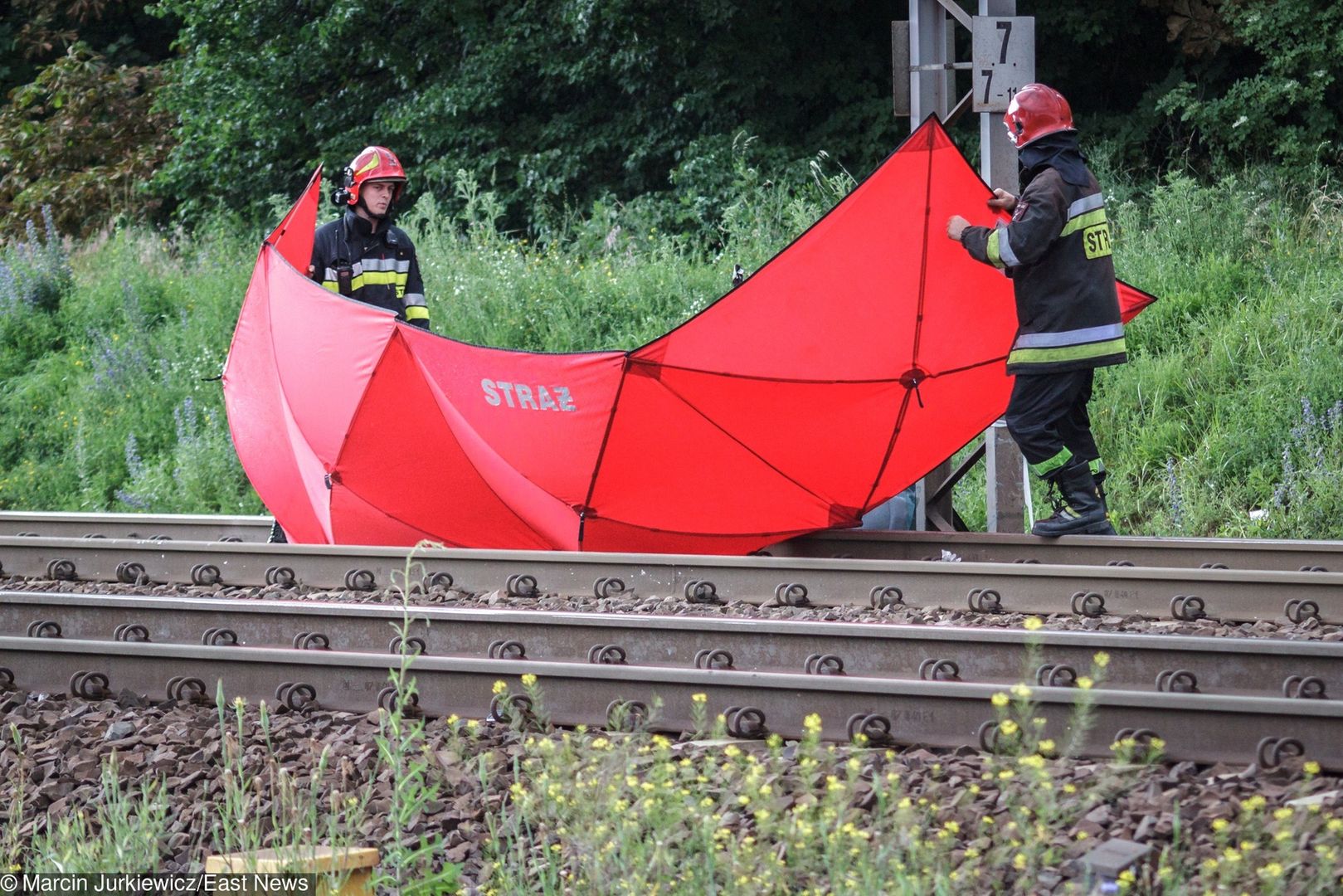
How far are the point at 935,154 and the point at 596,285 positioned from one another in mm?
5409

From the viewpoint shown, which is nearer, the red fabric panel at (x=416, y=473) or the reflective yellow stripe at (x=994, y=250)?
the reflective yellow stripe at (x=994, y=250)

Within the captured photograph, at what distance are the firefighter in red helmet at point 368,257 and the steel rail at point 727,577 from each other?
171 centimetres

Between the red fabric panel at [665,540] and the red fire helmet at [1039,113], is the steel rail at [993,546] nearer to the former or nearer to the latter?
the red fabric panel at [665,540]

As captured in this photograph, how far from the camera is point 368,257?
7426mm

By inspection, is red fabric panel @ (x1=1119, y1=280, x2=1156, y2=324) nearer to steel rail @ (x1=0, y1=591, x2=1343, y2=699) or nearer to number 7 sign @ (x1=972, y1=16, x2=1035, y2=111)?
number 7 sign @ (x1=972, y1=16, x2=1035, y2=111)

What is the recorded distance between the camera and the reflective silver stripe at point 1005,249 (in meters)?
5.68

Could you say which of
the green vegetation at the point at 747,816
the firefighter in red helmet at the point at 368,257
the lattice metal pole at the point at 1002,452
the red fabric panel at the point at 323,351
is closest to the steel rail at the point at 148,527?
the red fabric panel at the point at 323,351

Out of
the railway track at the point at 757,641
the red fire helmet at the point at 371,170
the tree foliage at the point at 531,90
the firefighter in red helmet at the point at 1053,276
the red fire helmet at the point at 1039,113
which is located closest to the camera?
the railway track at the point at 757,641

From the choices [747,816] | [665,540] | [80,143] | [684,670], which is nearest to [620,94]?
[80,143]

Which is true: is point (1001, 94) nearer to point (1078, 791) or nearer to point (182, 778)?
point (1078, 791)

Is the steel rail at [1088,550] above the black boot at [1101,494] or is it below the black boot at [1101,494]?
below

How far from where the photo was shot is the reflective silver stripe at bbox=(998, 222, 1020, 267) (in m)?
5.68

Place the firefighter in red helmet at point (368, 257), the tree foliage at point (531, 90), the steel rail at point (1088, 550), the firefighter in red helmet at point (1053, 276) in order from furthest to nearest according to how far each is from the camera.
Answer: the tree foliage at point (531, 90), the firefighter in red helmet at point (368, 257), the firefighter in red helmet at point (1053, 276), the steel rail at point (1088, 550)

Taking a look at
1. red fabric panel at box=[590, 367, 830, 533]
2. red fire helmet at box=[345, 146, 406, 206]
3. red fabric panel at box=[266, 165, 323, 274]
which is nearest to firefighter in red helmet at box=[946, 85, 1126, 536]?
red fabric panel at box=[590, 367, 830, 533]
